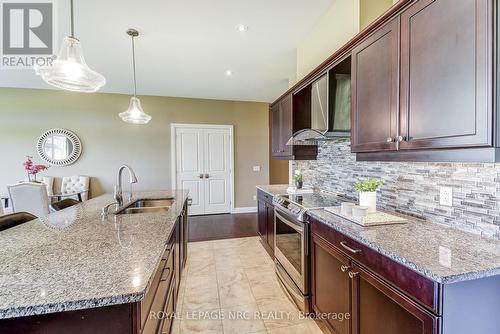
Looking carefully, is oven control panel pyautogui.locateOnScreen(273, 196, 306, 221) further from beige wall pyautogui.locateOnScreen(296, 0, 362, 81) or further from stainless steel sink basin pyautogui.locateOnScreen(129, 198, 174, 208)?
beige wall pyautogui.locateOnScreen(296, 0, 362, 81)

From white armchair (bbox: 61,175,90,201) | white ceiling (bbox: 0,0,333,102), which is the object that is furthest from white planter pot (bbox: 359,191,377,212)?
white armchair (bbox: 61,175,90,201)

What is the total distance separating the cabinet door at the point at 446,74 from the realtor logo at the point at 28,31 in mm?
3060

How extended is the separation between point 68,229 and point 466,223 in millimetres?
2374

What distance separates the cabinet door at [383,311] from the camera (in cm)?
96

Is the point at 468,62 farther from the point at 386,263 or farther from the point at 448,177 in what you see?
the point at 386,263

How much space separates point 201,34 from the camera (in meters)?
2.79

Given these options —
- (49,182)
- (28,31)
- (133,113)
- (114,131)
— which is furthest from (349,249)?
(49,182)

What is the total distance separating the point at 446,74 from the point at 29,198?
4503 millimetres

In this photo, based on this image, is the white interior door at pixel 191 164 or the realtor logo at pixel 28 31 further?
the white interior door at pixel 191 164

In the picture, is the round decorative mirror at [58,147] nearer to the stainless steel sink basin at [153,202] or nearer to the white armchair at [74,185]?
the white armchair at [74,185]

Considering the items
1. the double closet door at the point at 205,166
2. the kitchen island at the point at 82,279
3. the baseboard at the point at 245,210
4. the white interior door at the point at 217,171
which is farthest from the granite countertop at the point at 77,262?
the baseboard at the point at 245,210

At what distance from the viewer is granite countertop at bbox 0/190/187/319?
746mm

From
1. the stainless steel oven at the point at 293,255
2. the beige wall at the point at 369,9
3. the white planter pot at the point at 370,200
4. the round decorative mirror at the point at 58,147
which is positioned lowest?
the stainless steel oven at the point at 293,255

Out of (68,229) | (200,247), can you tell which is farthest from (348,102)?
(200,247)
